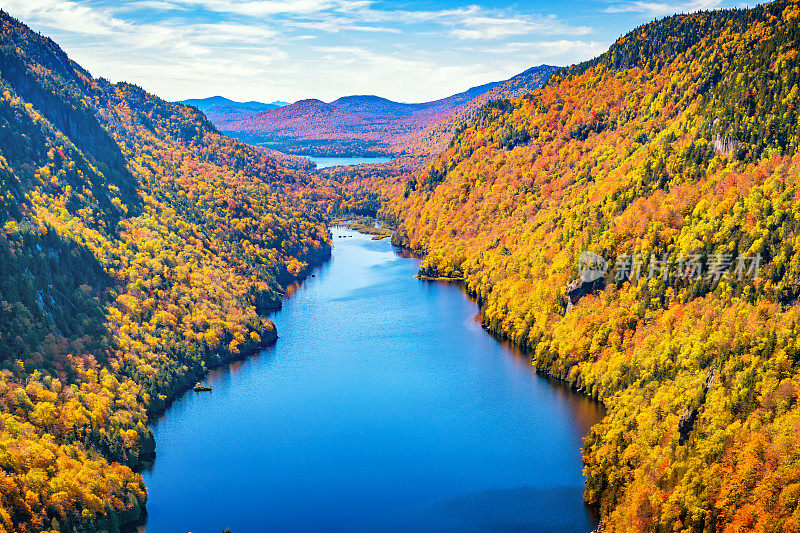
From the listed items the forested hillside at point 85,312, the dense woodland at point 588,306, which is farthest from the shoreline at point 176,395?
the dense woodland at point 588,306

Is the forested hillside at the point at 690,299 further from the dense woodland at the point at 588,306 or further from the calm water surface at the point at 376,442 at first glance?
the calm water surface at the point at 376,442

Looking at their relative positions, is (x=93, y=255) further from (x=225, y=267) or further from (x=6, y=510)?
(x=6, y=510)

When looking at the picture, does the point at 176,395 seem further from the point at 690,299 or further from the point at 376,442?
the point at 690,299

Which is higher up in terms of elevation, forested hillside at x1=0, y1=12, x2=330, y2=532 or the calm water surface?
forested hillside at x1=0, y1=12, x2=330, y2=532

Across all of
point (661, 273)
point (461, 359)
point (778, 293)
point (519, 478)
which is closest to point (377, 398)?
point (461, 359)

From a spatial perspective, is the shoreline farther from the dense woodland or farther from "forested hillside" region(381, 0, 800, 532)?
"forested hillside" region(381, 0, 800, 532)

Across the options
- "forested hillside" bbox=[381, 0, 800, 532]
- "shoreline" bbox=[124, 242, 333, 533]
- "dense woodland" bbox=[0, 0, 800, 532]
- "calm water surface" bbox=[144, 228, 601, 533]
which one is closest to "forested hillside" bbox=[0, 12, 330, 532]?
"dense woodland" bbox=[0, 0, 800, 532]
